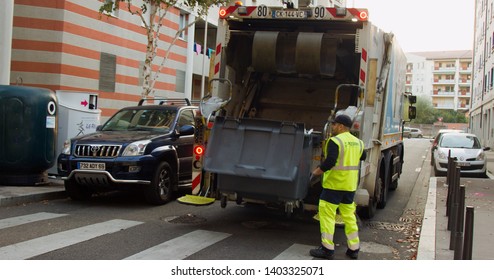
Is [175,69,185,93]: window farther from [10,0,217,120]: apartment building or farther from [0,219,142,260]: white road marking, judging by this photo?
[0,219,142,260]: white road marking

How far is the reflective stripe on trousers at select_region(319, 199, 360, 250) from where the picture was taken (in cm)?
538

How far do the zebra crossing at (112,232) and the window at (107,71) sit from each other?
12046 millimetres

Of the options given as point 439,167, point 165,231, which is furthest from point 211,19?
point 165,231

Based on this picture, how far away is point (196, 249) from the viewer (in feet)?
18.5

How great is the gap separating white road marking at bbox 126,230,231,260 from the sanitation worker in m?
1.32

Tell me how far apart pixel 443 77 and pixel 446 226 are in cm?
10379

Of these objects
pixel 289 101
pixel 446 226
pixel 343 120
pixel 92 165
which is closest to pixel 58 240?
pixel 92 165

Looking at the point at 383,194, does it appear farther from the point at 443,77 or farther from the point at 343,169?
the point at 443,77

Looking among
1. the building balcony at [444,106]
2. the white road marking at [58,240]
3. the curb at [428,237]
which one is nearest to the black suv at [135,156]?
the white road marking at [58,240]

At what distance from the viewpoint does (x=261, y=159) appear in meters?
5.85

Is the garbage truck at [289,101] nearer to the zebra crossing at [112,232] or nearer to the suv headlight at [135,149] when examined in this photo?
the zebra crossing at [112,232]

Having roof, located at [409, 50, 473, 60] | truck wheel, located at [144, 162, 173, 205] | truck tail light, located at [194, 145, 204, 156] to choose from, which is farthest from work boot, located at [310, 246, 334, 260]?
roof, located at [409, 50, 473, 60]

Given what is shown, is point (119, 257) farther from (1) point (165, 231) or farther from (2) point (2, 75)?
(2) point (2, 75)

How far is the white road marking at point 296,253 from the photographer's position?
5.44m
